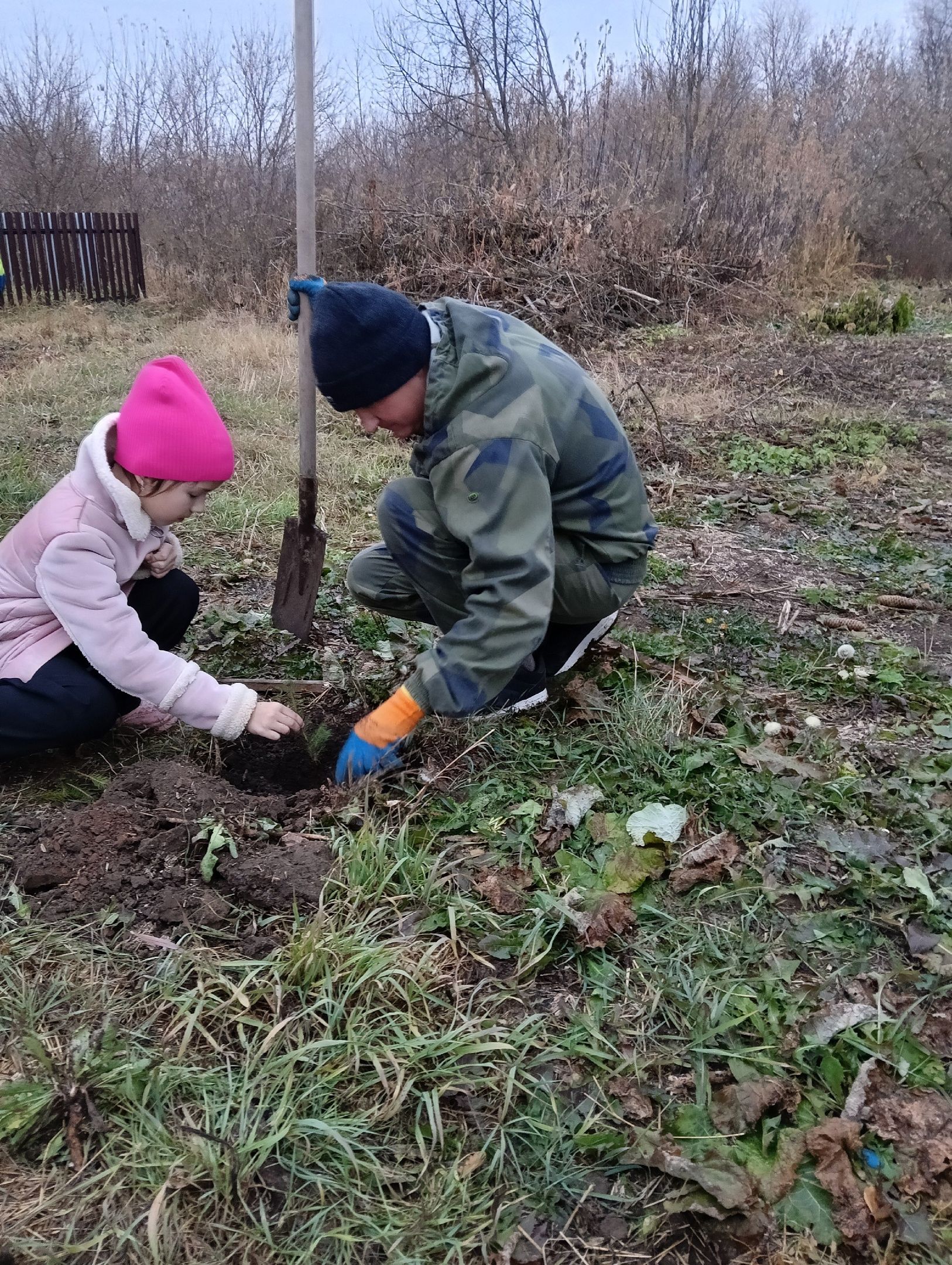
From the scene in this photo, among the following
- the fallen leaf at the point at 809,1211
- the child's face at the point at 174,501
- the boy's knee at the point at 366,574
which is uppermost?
the child's face at the point at 174,501

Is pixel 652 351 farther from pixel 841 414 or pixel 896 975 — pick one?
pixel 896 975

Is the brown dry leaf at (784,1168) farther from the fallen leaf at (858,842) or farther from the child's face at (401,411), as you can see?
the child's face at (401,411)

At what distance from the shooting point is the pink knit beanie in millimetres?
2121

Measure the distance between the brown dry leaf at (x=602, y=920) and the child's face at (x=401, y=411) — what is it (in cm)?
121

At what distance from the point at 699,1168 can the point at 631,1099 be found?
0.16 meters

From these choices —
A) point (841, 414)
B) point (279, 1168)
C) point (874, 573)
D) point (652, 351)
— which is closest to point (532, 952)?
point (279, 1168)

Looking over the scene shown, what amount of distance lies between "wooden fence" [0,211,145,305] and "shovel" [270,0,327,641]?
12751mm

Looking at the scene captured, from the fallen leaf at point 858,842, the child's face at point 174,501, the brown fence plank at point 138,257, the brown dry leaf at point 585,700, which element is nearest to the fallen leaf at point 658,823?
the fallen leaf at point 858,842

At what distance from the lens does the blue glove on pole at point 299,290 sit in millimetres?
2564

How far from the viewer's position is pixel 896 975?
1.78m

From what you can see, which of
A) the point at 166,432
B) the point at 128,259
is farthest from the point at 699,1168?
the point at 128,259

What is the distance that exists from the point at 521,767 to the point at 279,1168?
1.22 m

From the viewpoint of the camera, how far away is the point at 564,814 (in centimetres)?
226

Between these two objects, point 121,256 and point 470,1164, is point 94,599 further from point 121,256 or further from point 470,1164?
point 121,256
